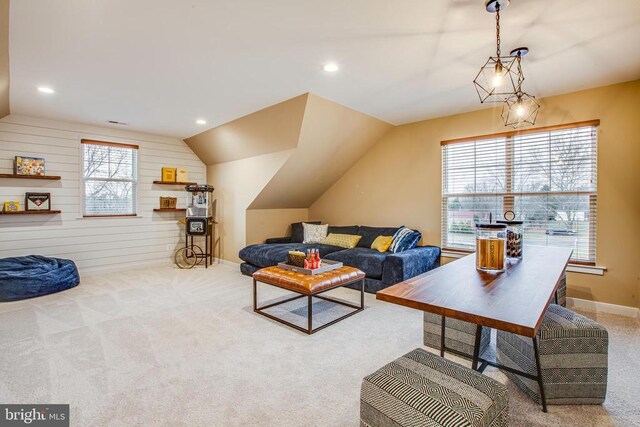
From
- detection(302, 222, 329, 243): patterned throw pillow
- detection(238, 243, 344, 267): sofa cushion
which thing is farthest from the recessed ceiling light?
detection(302, 222, 329, 243): patterned throw pillow

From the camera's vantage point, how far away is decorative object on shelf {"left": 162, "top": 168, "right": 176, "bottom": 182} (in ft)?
19.5

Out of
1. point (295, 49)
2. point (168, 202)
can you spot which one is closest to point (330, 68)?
point (295, 49)

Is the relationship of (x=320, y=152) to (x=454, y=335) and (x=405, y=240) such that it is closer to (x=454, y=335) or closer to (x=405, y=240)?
(x=405, y=240)

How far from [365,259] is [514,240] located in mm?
2170

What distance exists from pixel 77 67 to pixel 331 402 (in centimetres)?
376

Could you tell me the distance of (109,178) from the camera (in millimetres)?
5461

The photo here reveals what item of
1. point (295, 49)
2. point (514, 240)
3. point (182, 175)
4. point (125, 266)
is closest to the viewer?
point (514, 240)

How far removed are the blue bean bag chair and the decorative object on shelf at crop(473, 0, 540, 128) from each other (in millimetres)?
5314

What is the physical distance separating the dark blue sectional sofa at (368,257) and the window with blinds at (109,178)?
2371 mm

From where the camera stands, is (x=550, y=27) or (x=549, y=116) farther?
(x=549, y=116)

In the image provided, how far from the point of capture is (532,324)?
1120mm

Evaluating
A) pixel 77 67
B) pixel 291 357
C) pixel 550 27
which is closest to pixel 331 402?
pixel 291 357

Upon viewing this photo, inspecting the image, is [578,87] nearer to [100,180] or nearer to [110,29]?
[110,29]

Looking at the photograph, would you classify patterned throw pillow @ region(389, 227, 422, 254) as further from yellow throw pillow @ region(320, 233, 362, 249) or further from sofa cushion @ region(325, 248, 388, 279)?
yellow throw pillow @ region(320, 233, 362, 249)
